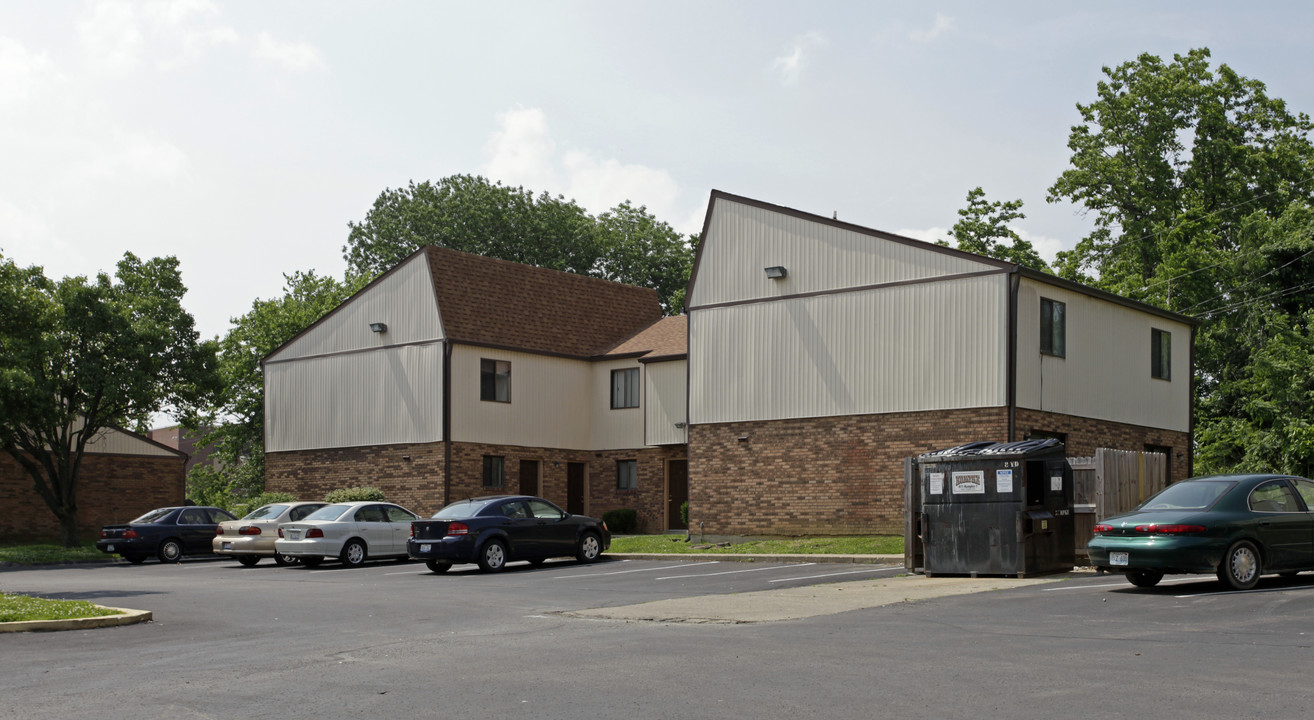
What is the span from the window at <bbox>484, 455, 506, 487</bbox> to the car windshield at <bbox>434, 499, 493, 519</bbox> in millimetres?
12156

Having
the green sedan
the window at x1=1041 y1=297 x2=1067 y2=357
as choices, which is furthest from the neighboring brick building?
the green sedan

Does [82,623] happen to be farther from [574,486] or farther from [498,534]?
[574,486]

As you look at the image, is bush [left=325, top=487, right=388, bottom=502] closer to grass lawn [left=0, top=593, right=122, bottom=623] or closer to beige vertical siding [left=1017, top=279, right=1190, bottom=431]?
beige vertical siding [left=1017, top=279, right=1190, bottom=431]

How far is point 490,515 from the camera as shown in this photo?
76.4ft

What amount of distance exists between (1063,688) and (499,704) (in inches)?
151

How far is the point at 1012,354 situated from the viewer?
Answer: 84.0 ft

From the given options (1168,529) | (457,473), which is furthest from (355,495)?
(1168,529)

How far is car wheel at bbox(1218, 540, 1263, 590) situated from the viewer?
14.8 meters

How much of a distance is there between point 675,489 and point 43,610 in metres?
23.8

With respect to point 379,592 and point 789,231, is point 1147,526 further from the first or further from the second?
point 789,231

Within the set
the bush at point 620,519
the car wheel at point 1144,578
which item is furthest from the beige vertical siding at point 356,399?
the car wheel at point 1144,578

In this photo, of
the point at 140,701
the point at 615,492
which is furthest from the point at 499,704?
the point at 615,492

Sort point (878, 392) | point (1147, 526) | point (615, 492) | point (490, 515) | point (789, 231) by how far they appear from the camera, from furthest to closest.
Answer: point (615, 492) → point (789, 231) → point (878, 392) → point (490, 515) → point (1147, 526)

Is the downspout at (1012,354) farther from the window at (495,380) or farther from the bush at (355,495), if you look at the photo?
the bush at (355,495)
